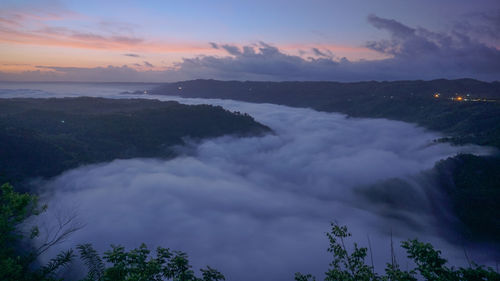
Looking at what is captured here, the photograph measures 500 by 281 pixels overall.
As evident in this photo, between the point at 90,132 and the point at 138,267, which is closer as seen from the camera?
the point at 138,267

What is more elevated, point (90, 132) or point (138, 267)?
point (138, 267)

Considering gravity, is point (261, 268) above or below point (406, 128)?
below

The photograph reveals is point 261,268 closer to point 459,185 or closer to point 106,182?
point 106,182

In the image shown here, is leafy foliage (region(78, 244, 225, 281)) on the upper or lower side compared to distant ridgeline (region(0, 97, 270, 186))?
upper

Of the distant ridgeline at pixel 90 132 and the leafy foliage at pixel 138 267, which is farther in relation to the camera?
the distant ridgeline at pixel 90 132

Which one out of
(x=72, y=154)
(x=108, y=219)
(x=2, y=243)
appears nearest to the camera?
(x=2, y=243)

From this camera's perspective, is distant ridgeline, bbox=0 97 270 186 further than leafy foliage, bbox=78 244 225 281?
Yes

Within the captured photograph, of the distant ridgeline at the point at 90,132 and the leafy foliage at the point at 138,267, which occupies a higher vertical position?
the leafy foliage at the point at 138,267

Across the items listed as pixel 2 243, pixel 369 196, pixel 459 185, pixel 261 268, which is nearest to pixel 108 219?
pixel 261 268
